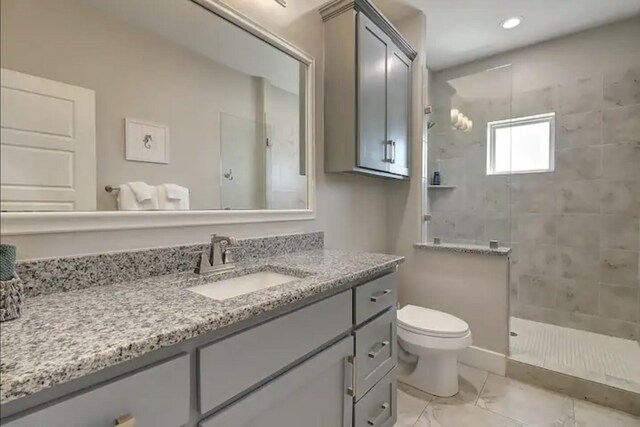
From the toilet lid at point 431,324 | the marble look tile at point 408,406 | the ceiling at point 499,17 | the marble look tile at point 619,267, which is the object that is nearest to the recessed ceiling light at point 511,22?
the ceiling at point 499,17

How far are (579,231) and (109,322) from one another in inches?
127

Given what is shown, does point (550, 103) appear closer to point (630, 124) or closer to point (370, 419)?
point (630, 124)

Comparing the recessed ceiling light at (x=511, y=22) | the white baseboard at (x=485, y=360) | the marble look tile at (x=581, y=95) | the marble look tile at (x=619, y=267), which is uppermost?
the recessed ceiling light at (x=511, y=22)

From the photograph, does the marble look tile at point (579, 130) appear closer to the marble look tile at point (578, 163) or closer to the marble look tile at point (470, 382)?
the marble look tile at point (578, 163)

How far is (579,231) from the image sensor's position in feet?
8.52

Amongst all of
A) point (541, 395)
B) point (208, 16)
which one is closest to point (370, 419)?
point (541, 395)

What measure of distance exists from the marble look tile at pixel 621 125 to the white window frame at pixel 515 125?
1.08 ft

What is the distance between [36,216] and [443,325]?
192 centimetres

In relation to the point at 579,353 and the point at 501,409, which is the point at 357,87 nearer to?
the point at 501,409

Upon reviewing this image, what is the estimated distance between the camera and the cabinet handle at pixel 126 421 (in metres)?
0.57

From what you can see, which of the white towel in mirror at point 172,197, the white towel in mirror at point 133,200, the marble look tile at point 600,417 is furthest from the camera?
the marble look tile at point 600,417

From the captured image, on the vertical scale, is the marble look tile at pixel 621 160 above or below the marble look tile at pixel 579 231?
above

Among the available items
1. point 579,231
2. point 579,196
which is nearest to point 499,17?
point 579,196

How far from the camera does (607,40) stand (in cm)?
245
